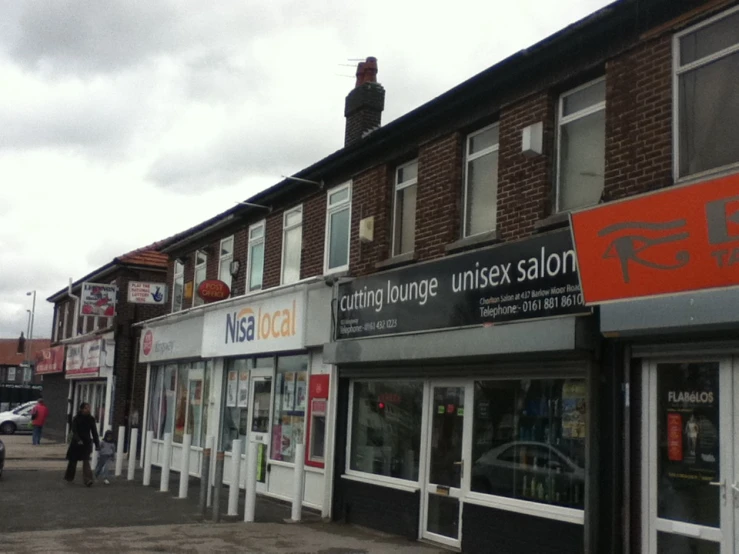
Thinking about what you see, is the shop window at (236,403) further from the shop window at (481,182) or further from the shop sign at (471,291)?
the shop window at (481,182)

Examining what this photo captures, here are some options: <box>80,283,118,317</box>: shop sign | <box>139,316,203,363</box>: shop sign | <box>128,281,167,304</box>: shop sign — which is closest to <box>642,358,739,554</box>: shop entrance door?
<box>139,316,203,363</box>: shop sign

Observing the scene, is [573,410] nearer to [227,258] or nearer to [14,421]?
[227,258]

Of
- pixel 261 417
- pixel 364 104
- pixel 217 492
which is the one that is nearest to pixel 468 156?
pixel 364 104

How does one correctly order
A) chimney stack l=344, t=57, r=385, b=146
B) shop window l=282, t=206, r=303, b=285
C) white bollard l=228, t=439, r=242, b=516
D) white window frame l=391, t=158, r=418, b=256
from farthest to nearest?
chimney stack l=344, t=57, r=385, b=146 → shop window l=282, t=206, r=303, b=285 → white bollard l=228, t=439, r=242, b=516 → white window frame l=391, t=158, r=418, b=256

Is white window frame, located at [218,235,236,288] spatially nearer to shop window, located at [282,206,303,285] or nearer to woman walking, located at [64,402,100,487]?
shop window, located at [282,206,303,285]

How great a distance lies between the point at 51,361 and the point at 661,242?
33.4 metres

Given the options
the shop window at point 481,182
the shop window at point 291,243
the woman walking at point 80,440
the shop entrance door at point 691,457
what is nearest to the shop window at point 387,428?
the shop window at point 481,182

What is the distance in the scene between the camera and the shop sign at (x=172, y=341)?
19.8 m

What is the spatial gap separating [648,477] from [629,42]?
433 centimetres

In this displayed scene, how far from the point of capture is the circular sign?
2302 cm

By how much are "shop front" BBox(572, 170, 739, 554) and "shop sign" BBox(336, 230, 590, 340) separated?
2.07 ft

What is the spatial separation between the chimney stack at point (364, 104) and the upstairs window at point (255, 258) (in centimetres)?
260

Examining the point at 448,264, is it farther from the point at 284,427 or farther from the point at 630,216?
the point at 284,427

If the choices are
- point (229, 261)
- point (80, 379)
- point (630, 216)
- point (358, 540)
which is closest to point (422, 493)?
point (358, 540)
